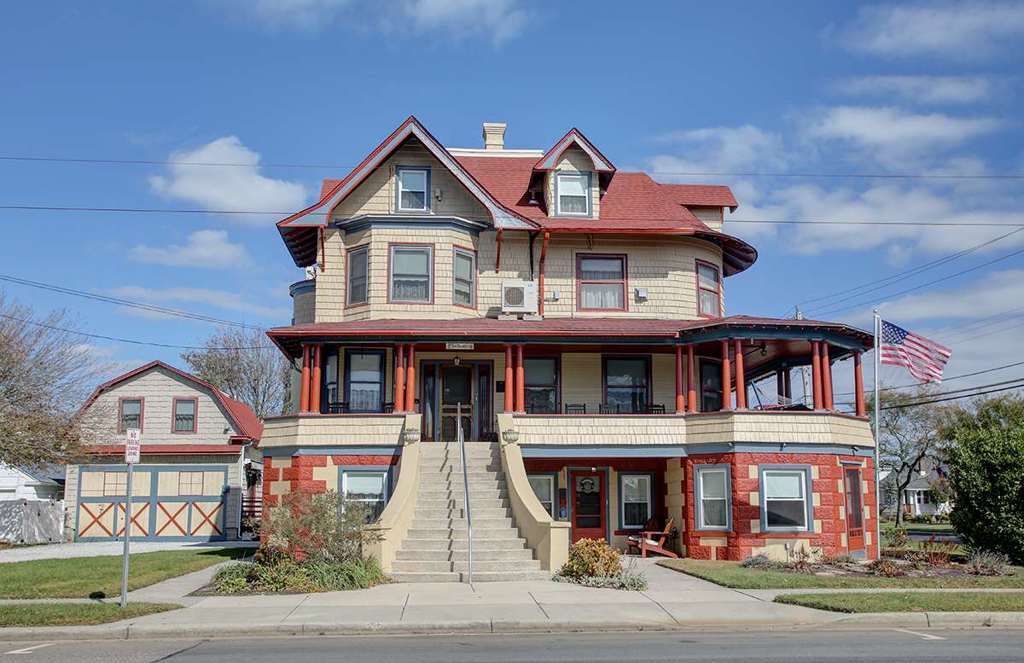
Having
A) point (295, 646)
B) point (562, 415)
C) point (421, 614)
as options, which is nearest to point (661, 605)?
point (421, 614)

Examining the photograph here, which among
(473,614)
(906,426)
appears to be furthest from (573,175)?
(906,426)

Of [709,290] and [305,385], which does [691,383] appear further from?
[305,385]

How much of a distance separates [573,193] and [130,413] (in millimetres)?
20798

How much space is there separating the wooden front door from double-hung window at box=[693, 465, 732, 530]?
3352mm

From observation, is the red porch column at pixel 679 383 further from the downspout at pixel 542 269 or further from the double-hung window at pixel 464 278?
the double-hung window at pixel 464 278

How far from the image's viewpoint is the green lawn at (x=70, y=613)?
13883mm

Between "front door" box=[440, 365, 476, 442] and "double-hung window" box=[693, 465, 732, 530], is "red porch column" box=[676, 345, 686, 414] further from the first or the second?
"front door" box=[440, 365, 476, 442]

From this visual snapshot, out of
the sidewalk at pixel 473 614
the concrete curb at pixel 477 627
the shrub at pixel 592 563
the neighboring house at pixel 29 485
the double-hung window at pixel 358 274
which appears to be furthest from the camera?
the neighboring house at pixel 29 485

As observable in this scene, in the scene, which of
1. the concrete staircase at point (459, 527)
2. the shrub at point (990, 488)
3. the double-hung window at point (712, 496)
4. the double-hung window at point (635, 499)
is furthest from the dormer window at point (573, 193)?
the shrub at point (990, 488)

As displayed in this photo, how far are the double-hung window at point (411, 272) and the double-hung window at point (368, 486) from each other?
547 cm

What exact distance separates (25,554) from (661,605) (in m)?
22.2

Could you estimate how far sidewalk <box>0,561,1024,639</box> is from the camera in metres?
13.7

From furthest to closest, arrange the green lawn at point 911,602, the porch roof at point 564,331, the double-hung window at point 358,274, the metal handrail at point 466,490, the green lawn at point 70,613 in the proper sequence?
the double-hung window at point 358,274 < the porch roof at point 564,331 < the metal handrail at point 466,490 < the green lawn at point 911,602 < the green lawn at point 70,613

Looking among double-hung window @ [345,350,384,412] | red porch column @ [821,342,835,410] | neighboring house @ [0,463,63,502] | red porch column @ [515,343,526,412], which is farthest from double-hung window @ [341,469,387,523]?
neighboring house @ [0,463,63,502]
